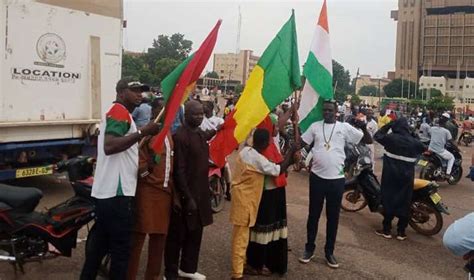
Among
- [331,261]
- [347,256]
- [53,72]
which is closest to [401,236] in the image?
[347,256]

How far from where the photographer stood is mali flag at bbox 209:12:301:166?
4336 millimetres

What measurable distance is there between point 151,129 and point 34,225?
4.68 ft

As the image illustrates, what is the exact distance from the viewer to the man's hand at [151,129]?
10.9 ft

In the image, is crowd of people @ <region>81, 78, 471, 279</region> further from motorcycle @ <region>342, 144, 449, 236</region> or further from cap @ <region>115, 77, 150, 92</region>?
motorcycle @ <region>342, 144, 449, 236</region>

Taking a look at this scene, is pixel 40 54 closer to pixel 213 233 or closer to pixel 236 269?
pixel 213 233

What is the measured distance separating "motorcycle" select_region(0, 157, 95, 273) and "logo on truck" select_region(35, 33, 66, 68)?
9.39 ft

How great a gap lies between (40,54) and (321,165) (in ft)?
13.1

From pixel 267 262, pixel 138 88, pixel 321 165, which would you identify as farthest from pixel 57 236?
pixel 321 165

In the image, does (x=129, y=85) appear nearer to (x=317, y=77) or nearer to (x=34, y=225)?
(x=34, y=225)

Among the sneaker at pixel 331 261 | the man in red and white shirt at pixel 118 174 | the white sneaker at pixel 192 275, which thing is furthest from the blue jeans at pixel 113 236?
the sneaker at pixel 331 261

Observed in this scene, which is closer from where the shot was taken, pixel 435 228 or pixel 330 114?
pixel 330 114

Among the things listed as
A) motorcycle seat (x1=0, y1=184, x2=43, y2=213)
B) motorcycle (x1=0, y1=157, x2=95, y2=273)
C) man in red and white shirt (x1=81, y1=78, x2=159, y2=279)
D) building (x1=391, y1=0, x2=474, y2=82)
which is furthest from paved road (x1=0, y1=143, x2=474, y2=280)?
building (x1=391, y1=0, x2=474, y2=82)

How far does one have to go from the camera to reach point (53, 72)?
659cm

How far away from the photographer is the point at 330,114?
4988 mm
